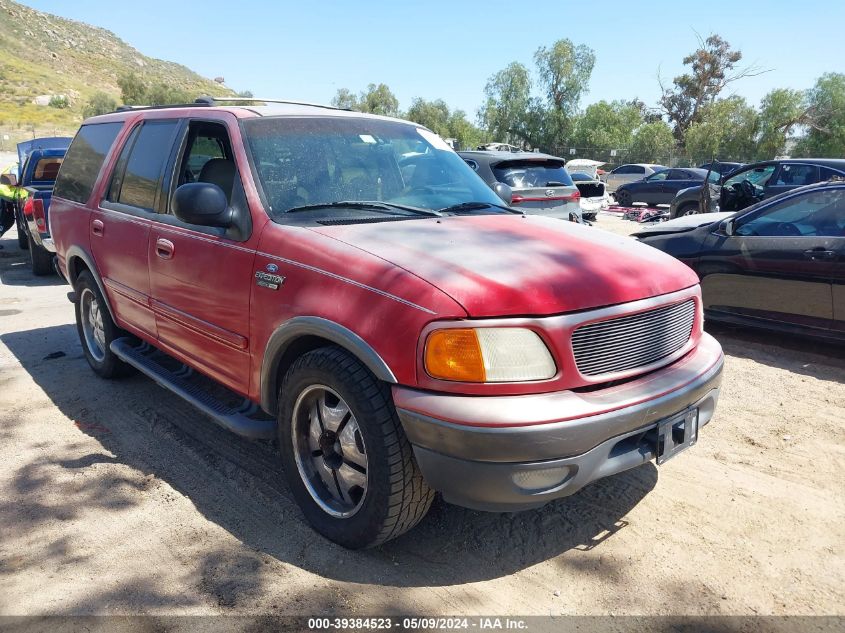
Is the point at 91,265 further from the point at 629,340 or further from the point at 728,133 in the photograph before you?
the point at 728,133

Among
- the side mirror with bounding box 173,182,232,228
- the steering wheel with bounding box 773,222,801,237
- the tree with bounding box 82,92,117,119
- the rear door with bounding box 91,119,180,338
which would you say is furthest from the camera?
the tree with bounding box 82,92,117,119

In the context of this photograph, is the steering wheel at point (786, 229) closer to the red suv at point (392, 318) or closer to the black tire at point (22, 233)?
the red suv at point (392, 318)

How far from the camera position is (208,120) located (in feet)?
12.4

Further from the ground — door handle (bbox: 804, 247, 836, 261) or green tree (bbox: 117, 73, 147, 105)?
green tree (bbox: 117, 73, 147, 105)

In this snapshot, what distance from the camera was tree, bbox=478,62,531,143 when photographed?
56406mm

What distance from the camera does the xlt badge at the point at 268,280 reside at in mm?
2989

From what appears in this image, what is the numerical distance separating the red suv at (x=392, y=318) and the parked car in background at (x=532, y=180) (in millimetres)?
5318

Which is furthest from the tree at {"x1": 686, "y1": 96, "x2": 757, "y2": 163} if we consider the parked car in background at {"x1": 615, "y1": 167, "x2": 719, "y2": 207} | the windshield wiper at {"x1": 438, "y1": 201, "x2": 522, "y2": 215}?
the windshield wiper at {"x1": 438, "y1": 201, "x2": 522, "y2": 215}

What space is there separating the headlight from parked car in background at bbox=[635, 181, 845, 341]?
435 cm

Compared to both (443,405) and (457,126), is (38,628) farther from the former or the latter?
(457,126)

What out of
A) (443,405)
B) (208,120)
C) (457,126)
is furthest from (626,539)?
(457,126)


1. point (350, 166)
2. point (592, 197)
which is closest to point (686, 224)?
point (350, 166)

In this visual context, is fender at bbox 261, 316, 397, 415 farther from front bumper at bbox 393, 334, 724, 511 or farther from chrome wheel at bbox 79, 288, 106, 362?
chrome wheel at bbox 79, 288, 106, 362

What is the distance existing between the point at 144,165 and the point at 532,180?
6.53 m
